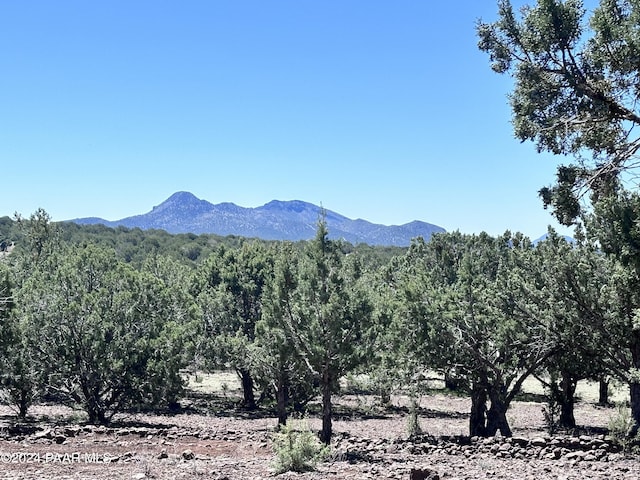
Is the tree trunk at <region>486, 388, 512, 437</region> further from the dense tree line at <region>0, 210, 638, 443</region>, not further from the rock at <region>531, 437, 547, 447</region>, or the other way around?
the rock at <region>531, 437, 547, 447</region>

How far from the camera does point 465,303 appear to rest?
72.7 feet

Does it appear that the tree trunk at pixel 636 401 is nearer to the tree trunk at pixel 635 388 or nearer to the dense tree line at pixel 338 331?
the tree trunk at pixel 635 388

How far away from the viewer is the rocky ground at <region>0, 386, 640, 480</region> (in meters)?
14.6

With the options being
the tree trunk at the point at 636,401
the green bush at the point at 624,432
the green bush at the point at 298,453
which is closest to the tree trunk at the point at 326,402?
the green bush at the point at 298,453

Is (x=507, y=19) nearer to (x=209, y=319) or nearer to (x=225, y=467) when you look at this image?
(x=225, y=467)

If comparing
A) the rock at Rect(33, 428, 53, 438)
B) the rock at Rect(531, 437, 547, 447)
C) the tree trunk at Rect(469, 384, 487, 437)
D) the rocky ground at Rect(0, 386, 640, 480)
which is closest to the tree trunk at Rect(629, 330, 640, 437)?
the rocky ground at Rect(0, 386, 640, 480)

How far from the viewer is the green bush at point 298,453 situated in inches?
599

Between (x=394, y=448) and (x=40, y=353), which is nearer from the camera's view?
(x=394, y=448)

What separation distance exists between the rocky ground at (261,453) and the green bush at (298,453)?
35 cm

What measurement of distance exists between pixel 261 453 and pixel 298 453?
4787 mm

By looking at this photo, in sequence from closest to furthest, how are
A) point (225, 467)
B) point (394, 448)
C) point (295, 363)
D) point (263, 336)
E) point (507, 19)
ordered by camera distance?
point (507, 19), point (225, 467), point (394, 448), point (295, 363), point (263, 336)

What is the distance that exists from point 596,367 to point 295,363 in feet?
38.5

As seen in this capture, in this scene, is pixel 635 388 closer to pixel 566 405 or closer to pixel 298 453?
pixel 566 405

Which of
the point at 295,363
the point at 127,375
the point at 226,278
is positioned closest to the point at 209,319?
the point at 226,278
